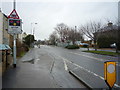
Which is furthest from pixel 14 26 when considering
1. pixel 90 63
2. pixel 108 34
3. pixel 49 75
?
pixel 108 34

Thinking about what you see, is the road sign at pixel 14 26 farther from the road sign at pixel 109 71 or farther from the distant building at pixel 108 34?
the distant building at pixel 108 34

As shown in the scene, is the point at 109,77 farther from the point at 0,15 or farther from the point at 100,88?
the point at 0,15

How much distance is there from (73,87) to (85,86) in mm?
490

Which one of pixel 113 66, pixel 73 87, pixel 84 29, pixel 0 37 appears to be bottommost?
pixel 73 87

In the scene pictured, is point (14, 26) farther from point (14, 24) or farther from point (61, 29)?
point (61, 29)

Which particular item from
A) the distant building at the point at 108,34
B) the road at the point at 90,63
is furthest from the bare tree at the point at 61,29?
the road at the point at 90,63

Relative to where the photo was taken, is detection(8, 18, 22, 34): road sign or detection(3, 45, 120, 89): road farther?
detection(8, 18, 22, 34): road sign

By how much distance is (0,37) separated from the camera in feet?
51.7

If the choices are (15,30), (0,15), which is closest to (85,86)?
(15,30)

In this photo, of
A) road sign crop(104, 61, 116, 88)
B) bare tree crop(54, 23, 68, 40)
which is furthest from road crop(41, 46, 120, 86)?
bare tree crop(54, 23, 68, 40)

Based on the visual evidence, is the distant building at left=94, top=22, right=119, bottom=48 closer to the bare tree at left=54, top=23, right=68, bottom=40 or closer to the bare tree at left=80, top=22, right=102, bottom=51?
the bare tree at left=80, top=22, right=102, bottom=51

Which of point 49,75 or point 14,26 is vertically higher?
point 14,26

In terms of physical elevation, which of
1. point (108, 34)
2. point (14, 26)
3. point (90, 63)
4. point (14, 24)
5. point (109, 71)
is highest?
point (108, 34)

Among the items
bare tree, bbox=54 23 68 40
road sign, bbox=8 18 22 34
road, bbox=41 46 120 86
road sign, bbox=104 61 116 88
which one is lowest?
road, bbox=41 46 120 86
